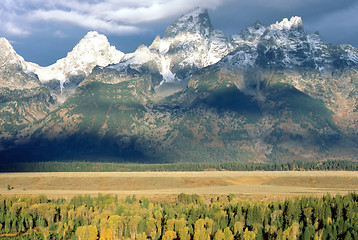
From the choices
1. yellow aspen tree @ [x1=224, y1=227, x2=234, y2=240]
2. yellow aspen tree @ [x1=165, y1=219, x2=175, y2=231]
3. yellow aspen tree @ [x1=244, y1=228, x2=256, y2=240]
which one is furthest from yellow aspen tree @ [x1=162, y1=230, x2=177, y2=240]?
yellow aspen tree @ [x1=244, y1=228, x2=256, y2=240]

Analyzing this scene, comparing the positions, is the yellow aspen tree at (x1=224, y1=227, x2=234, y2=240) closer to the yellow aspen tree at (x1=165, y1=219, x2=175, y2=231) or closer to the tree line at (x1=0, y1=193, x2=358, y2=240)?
the tree line at (x1=0, y1=193, x2=358, y2=240)

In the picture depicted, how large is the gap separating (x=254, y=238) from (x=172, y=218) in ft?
93.6

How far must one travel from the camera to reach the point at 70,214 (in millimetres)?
162375

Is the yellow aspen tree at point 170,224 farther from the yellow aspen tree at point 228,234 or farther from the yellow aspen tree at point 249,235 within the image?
the yellow aspen tree at point 249,235

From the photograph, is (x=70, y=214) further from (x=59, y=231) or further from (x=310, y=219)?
(x=310, y=219)

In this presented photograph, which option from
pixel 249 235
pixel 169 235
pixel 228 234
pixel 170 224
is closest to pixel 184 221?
pixel 170 224

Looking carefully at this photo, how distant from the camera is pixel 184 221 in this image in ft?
463

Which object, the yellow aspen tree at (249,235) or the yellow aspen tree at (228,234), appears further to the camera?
the yellow aspen tree at (228,234)

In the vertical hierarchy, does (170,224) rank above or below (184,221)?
below

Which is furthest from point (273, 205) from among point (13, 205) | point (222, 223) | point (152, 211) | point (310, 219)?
point (13, 205)

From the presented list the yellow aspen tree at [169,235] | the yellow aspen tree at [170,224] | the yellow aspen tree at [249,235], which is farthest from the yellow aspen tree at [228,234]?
the yellow aspen tree at [170,224]

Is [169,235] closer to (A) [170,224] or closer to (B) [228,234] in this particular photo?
(A) [170,224]

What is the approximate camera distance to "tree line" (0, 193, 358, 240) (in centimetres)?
13125

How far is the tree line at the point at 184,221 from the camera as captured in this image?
431 feet
